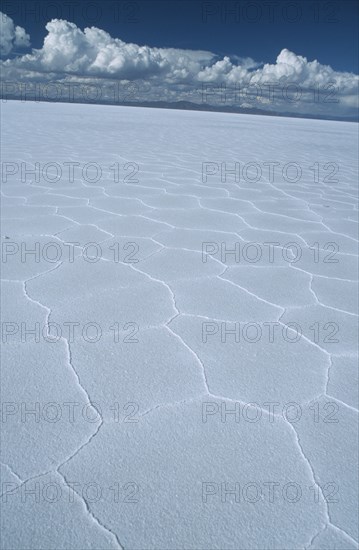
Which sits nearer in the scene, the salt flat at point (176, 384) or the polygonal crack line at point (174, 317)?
the salt flat at point (176, 384)

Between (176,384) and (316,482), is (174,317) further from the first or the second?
(316,482)

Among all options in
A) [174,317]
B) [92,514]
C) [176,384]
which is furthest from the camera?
[174,317]

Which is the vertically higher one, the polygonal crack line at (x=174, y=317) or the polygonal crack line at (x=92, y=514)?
the polygonal crack line at (x=174, y=317)

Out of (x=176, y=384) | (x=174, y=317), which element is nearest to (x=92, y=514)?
(x=176, y=384)

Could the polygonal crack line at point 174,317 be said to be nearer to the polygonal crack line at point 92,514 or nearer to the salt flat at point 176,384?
the salt flat at point 176,384

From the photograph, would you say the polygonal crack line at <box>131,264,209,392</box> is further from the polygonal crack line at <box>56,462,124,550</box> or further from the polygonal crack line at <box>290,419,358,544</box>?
the polygonal crack line at <box>56,462,124,550</box>

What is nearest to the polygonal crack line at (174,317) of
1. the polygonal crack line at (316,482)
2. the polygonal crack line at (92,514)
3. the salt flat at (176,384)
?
the salt flat at (176,384)

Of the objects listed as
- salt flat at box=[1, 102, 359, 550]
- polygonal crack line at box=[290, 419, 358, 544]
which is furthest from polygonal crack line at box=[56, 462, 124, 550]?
polygonal crack line at box=[290, 419, 358, 544]

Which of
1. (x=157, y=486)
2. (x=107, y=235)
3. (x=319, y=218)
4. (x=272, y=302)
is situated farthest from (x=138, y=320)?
(x=319, y=218)
